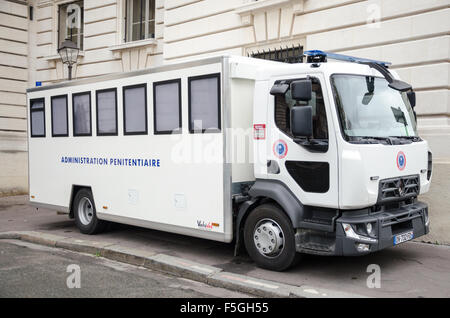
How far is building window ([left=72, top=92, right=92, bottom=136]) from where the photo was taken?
9039 millimetres

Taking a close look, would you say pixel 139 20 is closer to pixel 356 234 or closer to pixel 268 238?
pixel 268 238

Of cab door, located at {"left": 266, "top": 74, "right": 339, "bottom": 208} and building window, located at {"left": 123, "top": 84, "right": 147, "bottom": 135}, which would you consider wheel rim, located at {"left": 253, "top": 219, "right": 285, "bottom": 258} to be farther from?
building window, located at {"left": 123, "top": 84, "right": 147, "bottom": 135}

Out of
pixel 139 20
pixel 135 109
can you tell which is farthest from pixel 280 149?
pixel 139 20

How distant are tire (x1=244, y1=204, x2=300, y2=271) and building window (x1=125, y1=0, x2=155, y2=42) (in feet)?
33.6

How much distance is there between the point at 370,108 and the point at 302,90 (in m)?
0.98

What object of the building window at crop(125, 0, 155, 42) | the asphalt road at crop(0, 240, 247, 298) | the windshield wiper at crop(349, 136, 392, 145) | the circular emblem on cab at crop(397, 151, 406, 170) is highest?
the building window at crop(125, 0, 155, 42)

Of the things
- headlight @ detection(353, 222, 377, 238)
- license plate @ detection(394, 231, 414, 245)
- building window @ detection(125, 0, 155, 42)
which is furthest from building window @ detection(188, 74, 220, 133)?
building window @ detection(125, 0, 155, 42)

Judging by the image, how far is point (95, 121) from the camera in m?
8.87

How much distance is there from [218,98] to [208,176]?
1.12 m

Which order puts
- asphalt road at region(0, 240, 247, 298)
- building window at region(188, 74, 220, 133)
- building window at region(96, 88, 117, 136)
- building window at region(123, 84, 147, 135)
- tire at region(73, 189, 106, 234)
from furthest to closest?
tire at region(73, 189, 106, 234)
building window at region(96, 88, 117, 136)
building window at region(123, 84, 147, 135)
building window at region(188, 74, 220, 133)
asphalt road at region(0, 240, 247, 298)

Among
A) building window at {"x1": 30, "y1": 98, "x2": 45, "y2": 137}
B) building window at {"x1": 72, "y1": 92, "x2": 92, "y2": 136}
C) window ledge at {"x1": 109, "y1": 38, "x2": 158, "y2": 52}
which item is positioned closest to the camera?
building window at {"x1": 72, "y1": 92, "x2": 92, "y2": 136}

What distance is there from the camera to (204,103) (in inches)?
274

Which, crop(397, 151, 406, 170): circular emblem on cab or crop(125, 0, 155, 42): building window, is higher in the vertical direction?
crop(125, 0, 155, 42): building window
